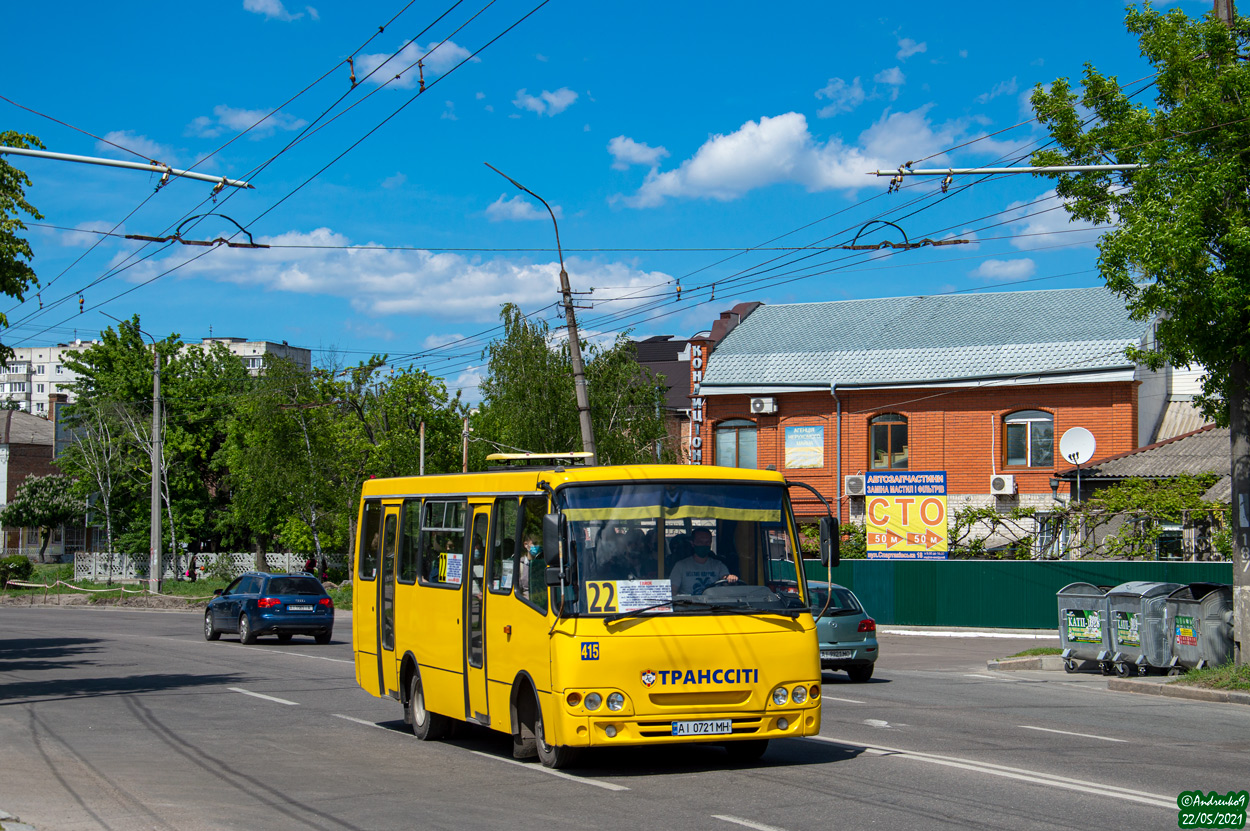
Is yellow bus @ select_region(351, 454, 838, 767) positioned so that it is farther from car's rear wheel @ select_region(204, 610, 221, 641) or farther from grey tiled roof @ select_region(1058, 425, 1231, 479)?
grey tiled roof @ select_region(1058, 425, 1231, 479)

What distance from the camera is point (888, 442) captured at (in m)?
43.5

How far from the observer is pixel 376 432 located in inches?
2106

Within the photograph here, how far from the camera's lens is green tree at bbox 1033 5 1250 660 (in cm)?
1677

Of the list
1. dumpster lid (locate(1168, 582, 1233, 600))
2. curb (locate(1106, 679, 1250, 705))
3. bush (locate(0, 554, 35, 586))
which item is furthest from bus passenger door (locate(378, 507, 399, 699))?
bush (locate(0, 554, 35, 586))

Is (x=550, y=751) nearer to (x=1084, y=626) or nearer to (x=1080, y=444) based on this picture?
(x=1084, y=626)

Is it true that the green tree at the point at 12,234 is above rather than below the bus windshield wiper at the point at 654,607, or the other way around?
above

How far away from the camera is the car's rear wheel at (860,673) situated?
65.0 feet

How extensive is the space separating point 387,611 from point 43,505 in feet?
226

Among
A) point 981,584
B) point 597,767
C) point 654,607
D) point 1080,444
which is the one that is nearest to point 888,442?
point 1080,444

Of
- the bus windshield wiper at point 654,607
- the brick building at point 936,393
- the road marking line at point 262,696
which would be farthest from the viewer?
the brick building at point 936,393

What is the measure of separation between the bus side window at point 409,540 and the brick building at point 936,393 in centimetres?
3086

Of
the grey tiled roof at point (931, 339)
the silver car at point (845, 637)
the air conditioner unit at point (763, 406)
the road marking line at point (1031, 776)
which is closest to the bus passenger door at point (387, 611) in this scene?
the road marking line at point (1031, 776)

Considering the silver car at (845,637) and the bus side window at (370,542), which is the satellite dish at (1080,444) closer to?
the silver car at (845,637)

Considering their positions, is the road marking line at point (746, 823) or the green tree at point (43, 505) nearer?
the road marking line at point (746, 823)
